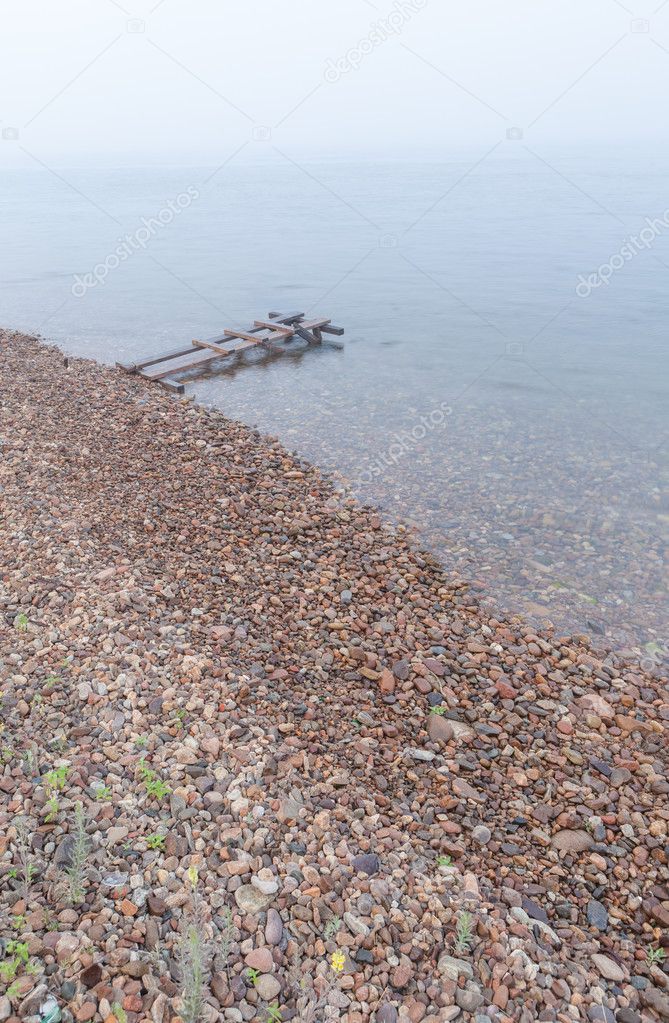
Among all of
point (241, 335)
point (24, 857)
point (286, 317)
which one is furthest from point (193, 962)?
point (286, 317)

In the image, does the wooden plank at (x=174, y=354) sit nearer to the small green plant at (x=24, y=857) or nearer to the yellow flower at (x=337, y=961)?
the small green plant at (x=24, y=857)

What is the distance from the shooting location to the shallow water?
11250 mm

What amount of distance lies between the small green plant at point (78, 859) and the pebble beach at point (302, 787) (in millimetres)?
27

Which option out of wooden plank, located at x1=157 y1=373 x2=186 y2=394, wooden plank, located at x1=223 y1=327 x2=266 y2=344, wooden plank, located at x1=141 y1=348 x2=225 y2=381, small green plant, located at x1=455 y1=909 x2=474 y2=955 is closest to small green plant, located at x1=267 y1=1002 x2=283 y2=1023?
small green plant, located at x1=455 y1=909 x2=474 y2=955

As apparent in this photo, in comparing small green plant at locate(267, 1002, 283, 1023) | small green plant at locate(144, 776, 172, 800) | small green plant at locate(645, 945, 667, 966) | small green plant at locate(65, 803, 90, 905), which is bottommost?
small green plant at locate(65, 803, 90, 905)

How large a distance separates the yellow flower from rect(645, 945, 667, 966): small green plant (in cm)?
214

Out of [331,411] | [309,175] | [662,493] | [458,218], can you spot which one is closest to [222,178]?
[309,175]

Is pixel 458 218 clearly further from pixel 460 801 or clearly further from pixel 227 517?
pixel 460 801

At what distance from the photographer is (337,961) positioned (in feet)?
13.3

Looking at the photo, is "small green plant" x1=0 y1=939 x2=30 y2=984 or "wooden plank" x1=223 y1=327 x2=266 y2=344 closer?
"small green plant" x1=0 y1=939 x2=30 y2=984

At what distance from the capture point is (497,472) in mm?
13508

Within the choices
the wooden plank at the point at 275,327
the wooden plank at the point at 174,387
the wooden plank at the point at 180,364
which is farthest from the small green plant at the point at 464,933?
the wooden plank at the point at 275,327

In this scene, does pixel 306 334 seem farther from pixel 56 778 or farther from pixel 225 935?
pixel 225 935

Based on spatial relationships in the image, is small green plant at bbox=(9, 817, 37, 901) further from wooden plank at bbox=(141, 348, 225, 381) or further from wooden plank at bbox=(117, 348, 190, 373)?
wooden plank at bbox=(117, 348, 190, 373)
